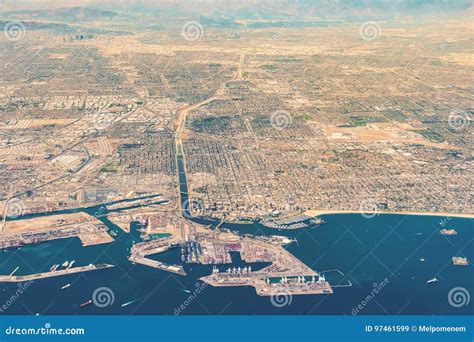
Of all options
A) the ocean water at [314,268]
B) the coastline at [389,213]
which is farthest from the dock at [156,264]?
the coastline at [389,213]

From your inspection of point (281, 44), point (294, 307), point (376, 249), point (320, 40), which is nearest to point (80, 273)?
point (294, 307)

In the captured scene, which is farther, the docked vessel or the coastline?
the coastline

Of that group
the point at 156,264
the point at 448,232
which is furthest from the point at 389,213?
the point at 156,264

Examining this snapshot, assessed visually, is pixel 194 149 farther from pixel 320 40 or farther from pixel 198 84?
pixel 320 40

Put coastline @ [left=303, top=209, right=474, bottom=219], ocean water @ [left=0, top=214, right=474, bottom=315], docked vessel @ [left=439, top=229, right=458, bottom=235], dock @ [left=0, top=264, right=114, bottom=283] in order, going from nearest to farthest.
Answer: ocean water @ [left=0, top=214, right=474, bottom=315], dock @ [left=0, top=264, right=114, bottom=283], docked vessel @ [left=439, top=229, right=458, bottom=235], coastline @ [left=303, top=209, right=474, bottom=219]

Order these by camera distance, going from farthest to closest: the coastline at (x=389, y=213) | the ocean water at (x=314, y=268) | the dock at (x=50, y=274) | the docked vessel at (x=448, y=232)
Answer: the coastline at (x=389, y=213) < the docked vessel at (x=448, y=232) < the dock at (x=50, y=274) < the ocean water at (x=314, y=268)

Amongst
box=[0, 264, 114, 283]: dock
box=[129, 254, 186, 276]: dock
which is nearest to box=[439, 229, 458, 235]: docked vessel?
box=[129, 254, 186, 276]: dock

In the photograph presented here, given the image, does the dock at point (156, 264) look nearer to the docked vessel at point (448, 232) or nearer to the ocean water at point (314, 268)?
the ocean water at point (314, 268)

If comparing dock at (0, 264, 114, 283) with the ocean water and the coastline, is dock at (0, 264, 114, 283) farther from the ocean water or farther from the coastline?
the coastline

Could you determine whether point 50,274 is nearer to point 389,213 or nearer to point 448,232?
point 389,213
